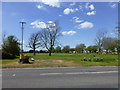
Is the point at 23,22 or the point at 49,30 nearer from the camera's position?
the point at 23,22

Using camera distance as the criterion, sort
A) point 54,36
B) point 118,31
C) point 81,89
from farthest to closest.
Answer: point 54,36, point 118,31, point 81,89

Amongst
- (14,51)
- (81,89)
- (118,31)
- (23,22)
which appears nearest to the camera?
(81,89)

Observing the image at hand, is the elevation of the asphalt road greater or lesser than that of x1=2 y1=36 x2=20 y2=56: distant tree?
lesser

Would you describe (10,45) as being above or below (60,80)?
above

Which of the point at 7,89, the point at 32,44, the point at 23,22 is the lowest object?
the point at 7,89

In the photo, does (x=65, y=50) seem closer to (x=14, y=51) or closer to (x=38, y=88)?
(x=14, y=51)

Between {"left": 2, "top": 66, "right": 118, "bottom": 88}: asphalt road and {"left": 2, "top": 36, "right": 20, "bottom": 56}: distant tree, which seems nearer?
{"left": 2, "top": 66, "right": 118, "bottom": 88}: asphalt road

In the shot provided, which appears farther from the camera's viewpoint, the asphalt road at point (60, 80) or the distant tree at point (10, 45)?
the distant tree at point (10, 45)

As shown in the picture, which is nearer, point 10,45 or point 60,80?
point 60,80

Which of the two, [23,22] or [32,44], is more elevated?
[23,22]

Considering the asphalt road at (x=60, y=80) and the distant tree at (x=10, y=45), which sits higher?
the distant tree at (x=10, y=45)

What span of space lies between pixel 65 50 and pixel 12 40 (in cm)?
8191

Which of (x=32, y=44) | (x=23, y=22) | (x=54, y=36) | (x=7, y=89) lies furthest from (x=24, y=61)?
(x=32, y=44)

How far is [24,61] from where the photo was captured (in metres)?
20.5
